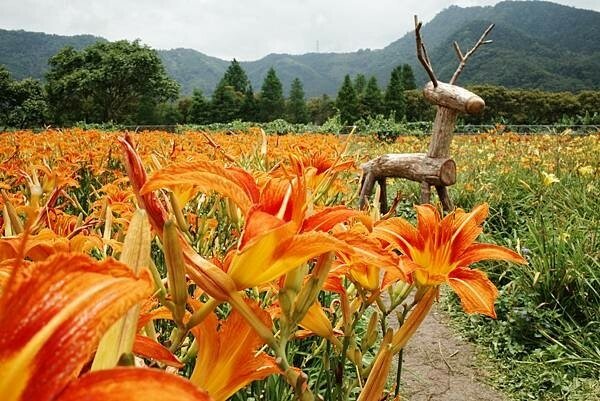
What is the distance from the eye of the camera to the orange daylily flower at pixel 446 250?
26.3 inches

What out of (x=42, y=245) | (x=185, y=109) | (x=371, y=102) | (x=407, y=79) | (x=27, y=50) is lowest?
(x=42, y=245)

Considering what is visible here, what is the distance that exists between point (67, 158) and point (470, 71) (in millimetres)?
96915

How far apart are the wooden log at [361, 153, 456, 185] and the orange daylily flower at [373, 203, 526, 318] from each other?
182 inches

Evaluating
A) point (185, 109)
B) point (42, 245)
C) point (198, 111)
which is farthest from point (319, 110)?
point (42, 245)

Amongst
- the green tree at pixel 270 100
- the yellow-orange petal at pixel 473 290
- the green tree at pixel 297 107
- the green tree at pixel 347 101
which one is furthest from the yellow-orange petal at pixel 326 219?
the green tree at pixel 297 107

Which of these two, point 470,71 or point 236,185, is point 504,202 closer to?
point 236,185

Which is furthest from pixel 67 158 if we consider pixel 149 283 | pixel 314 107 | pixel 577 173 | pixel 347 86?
pixel 314 107

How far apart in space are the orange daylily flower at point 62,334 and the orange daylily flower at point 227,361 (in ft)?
0.81

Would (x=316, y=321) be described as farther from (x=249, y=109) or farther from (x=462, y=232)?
(x=249, y=109)

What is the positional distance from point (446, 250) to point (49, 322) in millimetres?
577

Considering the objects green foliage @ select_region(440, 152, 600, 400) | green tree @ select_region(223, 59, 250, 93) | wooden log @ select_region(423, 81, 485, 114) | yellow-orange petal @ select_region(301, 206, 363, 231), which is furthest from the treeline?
A: yellow-orange petal @ select_region(301, 206, 363, 231)

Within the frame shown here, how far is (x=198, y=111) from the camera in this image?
46.8 metres

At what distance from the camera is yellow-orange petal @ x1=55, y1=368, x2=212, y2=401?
0.79ft

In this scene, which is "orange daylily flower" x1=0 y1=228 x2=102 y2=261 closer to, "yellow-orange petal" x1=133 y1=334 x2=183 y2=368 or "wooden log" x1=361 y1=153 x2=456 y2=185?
"yellow-orange petal" x1=133 y1=334 x2=183 y2=368
